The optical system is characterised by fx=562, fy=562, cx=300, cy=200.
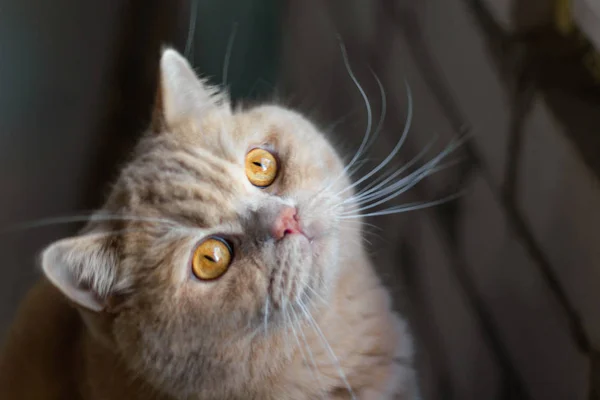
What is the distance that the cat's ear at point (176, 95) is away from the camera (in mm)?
999

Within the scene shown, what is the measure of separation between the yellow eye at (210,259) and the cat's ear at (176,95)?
27cm

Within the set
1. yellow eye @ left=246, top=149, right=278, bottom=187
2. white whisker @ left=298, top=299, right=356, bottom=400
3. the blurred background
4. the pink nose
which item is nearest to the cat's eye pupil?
yellow eye @ left=246, top=149, right=278, bottom=187

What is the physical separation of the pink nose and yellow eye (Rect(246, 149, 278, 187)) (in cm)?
10

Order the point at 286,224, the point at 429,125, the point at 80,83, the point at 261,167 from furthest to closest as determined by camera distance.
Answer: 1. the point at 80,83
2. the point at 429,125
3. the point at 261,167
4. the point at 286,224

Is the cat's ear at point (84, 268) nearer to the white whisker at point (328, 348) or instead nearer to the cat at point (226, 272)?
the cat at point (226, 272)

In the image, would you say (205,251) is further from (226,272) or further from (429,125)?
(429,125)

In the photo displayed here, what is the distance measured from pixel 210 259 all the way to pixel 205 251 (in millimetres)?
14

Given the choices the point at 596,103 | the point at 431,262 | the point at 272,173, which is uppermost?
the point at 272,173

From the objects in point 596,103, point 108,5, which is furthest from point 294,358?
point 108,5

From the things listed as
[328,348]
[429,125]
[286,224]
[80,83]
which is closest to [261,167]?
[286,224]

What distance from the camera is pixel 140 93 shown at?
176cm

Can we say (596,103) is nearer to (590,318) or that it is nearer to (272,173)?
(590,318)

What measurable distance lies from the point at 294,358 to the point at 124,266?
30 centimetres

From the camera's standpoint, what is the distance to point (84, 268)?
0.85 meters
